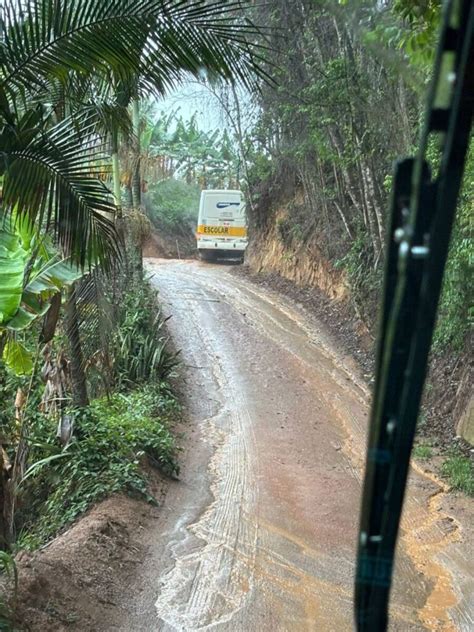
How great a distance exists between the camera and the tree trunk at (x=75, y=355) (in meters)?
8.34

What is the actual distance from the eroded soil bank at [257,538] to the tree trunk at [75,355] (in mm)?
1773

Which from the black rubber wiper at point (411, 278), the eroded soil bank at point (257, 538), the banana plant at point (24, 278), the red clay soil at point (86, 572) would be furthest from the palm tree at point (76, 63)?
the black rubber wiper at point (411, 278)

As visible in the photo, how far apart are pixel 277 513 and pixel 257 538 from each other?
84 cm

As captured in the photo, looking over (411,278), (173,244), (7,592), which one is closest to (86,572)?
(7,592)

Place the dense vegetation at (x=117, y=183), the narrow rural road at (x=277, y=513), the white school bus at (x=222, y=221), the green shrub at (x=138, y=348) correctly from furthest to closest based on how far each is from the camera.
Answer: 1. the white school bus at (x=222, y=221)
2. the green shrub at (x=138, y=348)
3. the narrow rural road at (x=277, y=513)
4. the dense vegetation at (x=117, y=183)

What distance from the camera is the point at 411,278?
1462mm

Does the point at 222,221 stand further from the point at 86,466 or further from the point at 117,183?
the point at 86,466

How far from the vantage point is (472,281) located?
392 inches

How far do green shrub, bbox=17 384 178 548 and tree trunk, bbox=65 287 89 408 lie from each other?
23 centimetres

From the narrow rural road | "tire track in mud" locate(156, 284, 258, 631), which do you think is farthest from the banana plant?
"tire track in mud" locate(156, 284, 258, 631)

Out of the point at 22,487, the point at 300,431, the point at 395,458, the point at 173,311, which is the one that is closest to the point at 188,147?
the point at 173,311

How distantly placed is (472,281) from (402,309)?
9.00 meters

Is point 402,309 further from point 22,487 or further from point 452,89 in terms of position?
point 22,487

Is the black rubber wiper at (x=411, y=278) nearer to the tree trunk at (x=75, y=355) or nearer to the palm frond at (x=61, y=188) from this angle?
the palm frond at (x=61, y=188)
